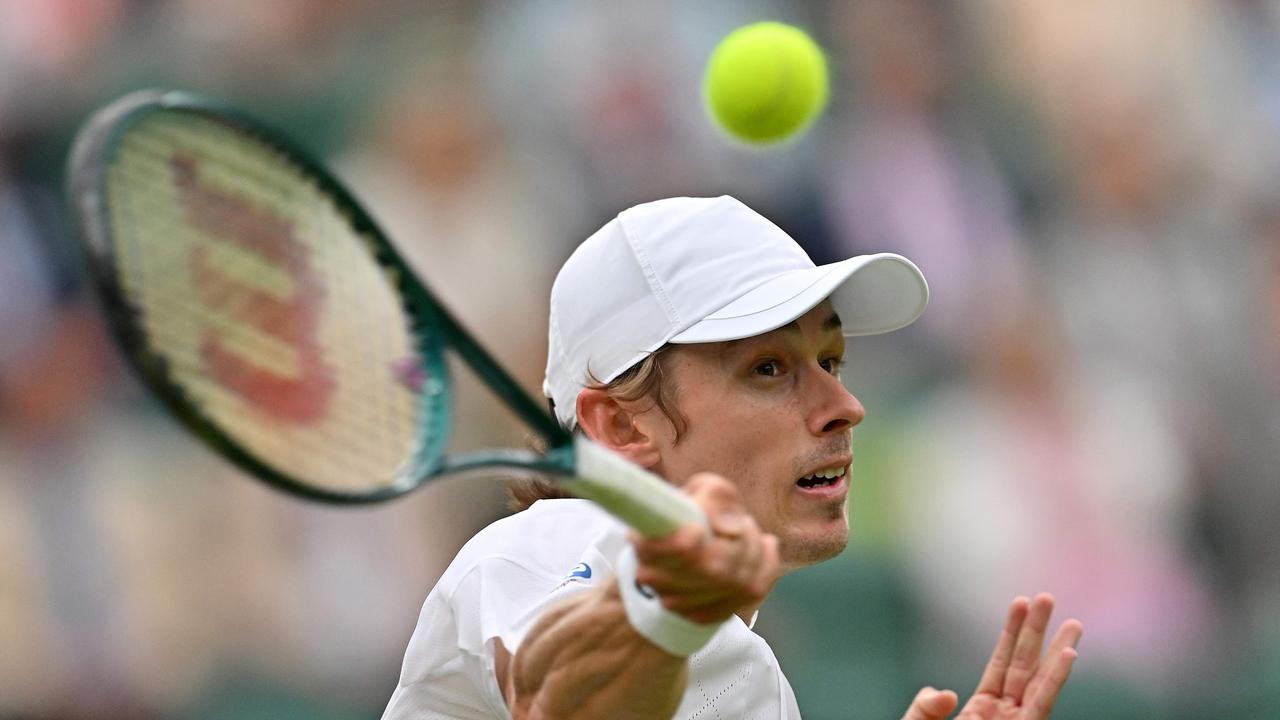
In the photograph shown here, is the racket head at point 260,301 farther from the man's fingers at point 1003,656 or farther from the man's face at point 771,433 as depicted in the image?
the man's fingers at point 1003,656

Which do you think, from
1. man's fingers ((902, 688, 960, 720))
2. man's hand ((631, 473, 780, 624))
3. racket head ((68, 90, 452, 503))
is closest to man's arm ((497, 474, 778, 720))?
man's hand ((631, 473, 780, 624))

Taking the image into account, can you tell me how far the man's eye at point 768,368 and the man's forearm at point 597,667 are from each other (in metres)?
0.89

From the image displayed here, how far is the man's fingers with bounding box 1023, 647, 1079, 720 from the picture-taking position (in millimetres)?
3363

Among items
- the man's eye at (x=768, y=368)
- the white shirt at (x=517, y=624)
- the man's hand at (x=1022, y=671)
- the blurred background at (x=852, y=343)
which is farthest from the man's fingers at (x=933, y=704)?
the blurred background at (x=852, y=343)

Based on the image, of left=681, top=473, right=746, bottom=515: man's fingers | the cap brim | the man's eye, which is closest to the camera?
left=681, top=473, right=746, bottom=515: man's fingers

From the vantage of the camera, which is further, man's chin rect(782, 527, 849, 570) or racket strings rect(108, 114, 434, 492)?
man's chin rect(782, 527, 849, 570)

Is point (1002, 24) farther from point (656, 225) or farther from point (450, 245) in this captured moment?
point (656, 225)

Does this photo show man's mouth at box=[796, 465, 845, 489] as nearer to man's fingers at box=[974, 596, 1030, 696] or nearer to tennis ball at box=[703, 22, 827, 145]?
man's fingers at box=[974, 596, 1030, 696]

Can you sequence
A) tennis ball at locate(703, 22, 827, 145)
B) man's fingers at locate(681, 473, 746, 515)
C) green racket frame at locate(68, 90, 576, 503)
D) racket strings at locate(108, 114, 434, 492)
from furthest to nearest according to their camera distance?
tennis ball at locate(703, 22, 827, 145) < man's fingers at locate(681, 473, 746, 515) < racket strings at locate(108, 114, 434, 492) < green racket frame at locate(68, 90, 576, 503)

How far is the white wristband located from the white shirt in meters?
0.37

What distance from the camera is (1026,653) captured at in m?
3.44

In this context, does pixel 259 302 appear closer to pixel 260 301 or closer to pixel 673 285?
pixel 260 301

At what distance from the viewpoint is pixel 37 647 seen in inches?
235

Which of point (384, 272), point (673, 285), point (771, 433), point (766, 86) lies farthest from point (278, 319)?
point (766, 86)
